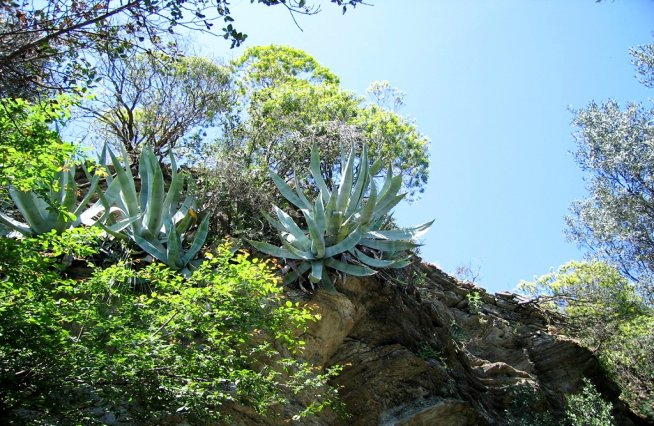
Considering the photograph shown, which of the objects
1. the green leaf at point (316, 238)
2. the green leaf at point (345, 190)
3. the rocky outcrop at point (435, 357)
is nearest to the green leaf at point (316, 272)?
the green leaf at point (316, 238)

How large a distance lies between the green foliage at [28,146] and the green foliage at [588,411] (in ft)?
27.6

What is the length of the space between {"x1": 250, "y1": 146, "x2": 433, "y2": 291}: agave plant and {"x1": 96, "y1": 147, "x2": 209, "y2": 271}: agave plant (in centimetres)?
108

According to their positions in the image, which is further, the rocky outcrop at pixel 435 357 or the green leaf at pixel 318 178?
the green leaf at pixel 318 178

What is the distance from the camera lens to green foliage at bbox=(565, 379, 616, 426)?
34.0 feet

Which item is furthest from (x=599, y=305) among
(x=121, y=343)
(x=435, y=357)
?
(x=121, y=343)

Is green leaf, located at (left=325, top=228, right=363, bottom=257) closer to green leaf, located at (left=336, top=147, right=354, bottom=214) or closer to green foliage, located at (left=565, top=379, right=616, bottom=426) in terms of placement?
green leaf, located at (left=336, top=147, right=354, bottom=214)

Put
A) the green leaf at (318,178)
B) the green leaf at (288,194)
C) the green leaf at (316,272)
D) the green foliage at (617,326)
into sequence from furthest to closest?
the green foliage at (617,326) < the green leaf at (318,178) < the green leaf at (288,194) < the green leaf at (316,272)

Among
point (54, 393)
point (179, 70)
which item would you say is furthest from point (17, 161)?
point (179, 70)

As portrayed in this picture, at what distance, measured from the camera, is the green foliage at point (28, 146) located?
19.6ft

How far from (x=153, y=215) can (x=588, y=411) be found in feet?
24.1

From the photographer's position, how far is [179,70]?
51.2 ft

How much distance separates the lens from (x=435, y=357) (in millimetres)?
10422

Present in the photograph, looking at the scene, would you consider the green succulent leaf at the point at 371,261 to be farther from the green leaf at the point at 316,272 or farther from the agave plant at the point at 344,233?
the green leaf at the point at 316,272

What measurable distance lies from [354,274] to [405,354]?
1.41 metres
